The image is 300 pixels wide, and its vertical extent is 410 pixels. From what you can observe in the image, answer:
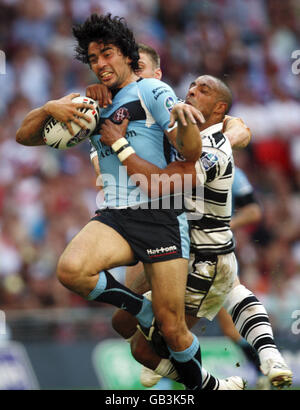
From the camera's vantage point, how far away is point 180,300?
221 inches

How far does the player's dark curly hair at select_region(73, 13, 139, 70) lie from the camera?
5.84 meters

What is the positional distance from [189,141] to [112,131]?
2.03ft

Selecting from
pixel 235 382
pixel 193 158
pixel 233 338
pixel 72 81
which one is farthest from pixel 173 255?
pixel 72 81

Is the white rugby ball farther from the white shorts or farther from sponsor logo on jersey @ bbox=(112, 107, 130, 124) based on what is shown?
the white shorts

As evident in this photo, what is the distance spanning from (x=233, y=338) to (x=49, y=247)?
3.66m

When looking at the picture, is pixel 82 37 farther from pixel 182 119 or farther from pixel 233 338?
pixel 233 338

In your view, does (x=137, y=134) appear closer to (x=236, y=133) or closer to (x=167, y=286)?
(x=236, y=133)

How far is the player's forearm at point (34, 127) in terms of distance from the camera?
5.77m

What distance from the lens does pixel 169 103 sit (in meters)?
5.55

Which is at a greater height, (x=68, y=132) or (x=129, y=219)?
(x=68, y=132)

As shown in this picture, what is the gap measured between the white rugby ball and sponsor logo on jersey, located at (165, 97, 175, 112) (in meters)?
0.51

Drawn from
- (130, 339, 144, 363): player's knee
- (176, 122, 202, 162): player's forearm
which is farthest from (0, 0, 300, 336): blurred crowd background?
(176, 122, 202, 162): player's forearm

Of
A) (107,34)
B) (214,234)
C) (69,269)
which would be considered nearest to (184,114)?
(107,34)

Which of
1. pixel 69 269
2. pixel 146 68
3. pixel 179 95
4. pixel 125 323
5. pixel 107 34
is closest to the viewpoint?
pixel 69 269
